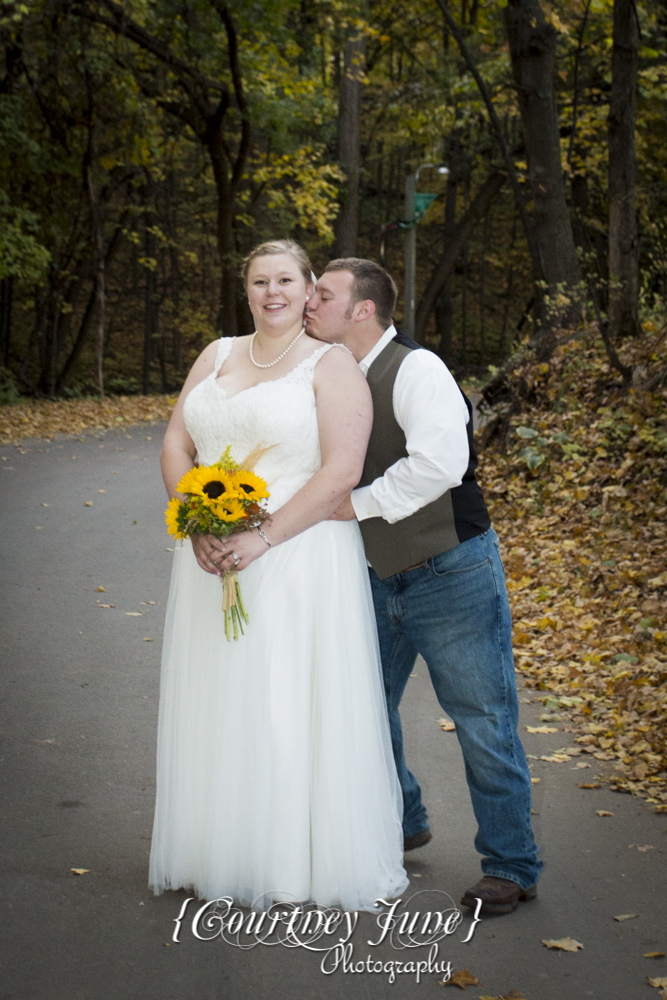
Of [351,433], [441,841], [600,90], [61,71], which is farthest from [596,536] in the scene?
[61,71]

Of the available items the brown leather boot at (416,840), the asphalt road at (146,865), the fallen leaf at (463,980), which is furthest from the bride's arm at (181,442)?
the fallen leaf at (463,980)

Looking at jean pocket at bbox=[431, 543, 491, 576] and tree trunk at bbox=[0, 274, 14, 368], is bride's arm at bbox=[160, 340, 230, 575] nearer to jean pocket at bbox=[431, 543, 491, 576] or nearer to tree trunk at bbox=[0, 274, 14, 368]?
jean pocket at bbox=[431, 543, 491, 576]

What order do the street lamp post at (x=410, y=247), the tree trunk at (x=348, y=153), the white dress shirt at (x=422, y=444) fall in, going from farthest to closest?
the tree trunk at (x=348, y=153), the street lamp post at (x=410, y=247), the white dress shirt at (x=422, y=444)

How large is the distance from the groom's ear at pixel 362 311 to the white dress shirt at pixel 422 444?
28 cm

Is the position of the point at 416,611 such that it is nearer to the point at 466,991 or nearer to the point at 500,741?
the point at 500,741

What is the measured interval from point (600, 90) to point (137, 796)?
1911cm

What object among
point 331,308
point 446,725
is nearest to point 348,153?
point 446,725

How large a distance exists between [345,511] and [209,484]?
1.69ft

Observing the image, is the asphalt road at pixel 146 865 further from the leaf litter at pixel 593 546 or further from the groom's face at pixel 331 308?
the groom's face at pixel 331 308

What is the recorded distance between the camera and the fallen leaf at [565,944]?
349 cm

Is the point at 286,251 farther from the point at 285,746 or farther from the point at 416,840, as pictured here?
the point at 416,840

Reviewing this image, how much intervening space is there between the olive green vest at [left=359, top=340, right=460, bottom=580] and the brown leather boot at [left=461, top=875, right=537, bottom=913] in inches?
46.9

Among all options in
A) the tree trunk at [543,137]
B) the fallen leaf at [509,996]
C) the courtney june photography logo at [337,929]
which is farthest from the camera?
the tree trunk at [543,137]

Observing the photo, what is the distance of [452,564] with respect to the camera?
12.3ft
